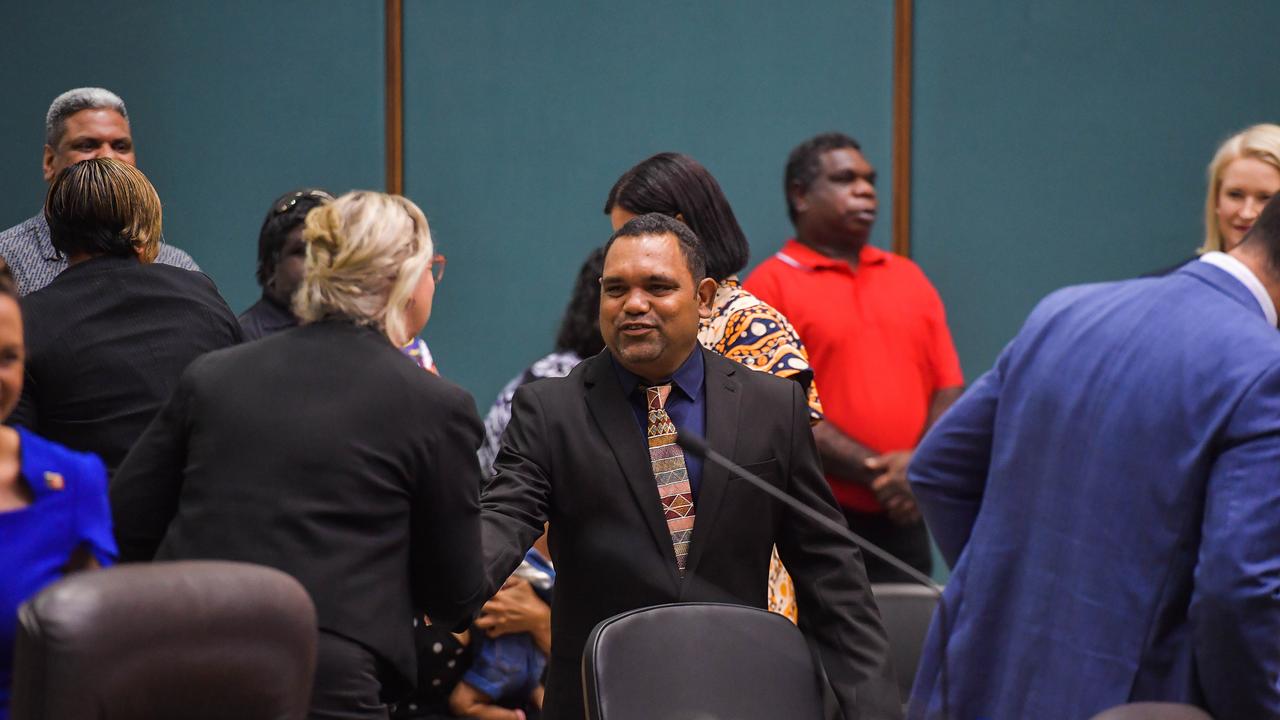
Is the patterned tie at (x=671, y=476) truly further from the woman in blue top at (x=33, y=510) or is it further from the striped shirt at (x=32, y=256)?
the striped shirt at (x=32, y=256)

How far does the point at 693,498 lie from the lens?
2510 millimetres

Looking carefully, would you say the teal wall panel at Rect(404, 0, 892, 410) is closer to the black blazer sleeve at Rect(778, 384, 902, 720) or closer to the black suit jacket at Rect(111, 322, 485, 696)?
the black blazer sleeve at Rect(778, 384, 902, 720)

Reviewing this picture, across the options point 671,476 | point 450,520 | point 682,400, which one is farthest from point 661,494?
point 450,520

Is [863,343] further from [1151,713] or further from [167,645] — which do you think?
[167,645]

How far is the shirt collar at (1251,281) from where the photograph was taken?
219 cm

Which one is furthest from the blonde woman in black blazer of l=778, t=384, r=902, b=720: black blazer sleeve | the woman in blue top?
l=778, t=384, r=902, b=720: black blazer sleeve

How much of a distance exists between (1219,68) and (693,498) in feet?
9.82

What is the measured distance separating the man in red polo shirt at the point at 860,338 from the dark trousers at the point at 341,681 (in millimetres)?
1869

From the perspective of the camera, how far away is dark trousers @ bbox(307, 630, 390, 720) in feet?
6.77

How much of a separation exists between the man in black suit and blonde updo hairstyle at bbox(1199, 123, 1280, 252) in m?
1.54

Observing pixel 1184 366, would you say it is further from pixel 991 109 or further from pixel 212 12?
pixel 212 12

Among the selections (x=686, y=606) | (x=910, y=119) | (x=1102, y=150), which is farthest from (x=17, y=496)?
(x=1102, y=150)

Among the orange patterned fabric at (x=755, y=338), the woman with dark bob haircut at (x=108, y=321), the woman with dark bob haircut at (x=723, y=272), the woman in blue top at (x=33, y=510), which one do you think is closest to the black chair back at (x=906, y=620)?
the woman with dark bob haircut at (x=723, y=272)

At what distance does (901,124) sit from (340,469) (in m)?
3.02
